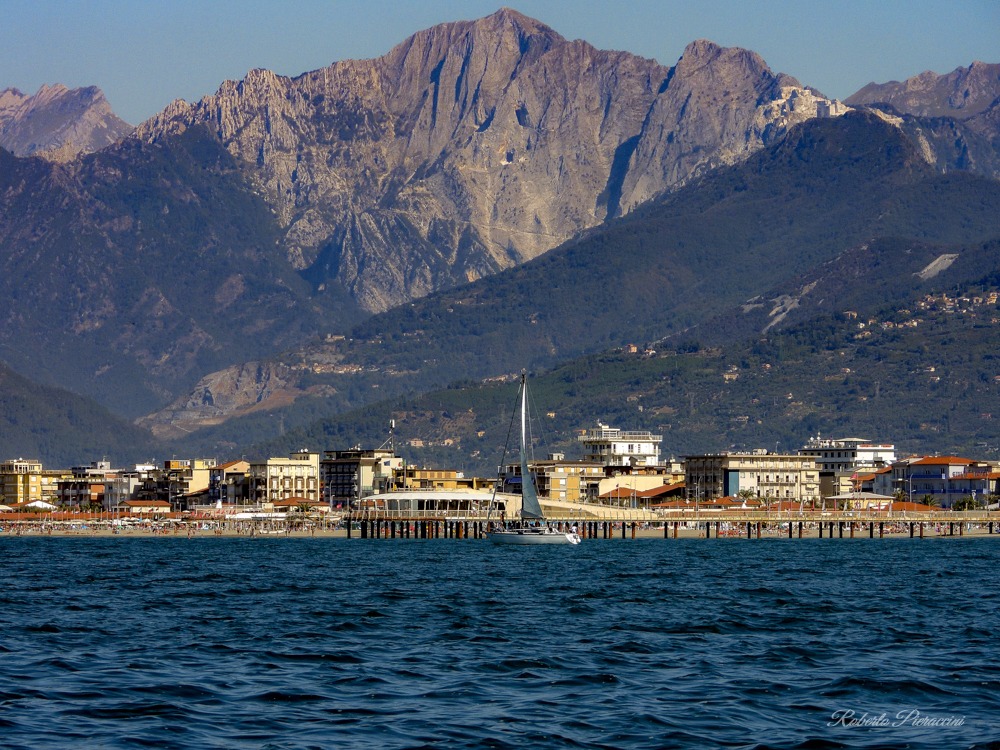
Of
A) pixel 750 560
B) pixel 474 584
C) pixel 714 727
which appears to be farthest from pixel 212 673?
pixel 750 560

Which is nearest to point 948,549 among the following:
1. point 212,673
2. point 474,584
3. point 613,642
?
point 474,584

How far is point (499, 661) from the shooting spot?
7744 centimetres

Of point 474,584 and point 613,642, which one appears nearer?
point 613,642

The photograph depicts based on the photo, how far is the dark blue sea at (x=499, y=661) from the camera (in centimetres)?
6184

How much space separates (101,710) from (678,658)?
23839mm

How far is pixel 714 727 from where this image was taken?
62.2m

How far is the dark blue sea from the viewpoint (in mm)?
61844

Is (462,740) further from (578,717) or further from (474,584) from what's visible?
(474,584)

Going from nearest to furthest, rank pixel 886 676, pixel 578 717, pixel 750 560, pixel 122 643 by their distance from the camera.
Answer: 1. pixel 578 717
2. pixel 886 676
3. pixel 122 643
4. pixel 750 560

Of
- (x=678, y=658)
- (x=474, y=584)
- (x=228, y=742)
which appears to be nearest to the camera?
(x=228, y=742)
